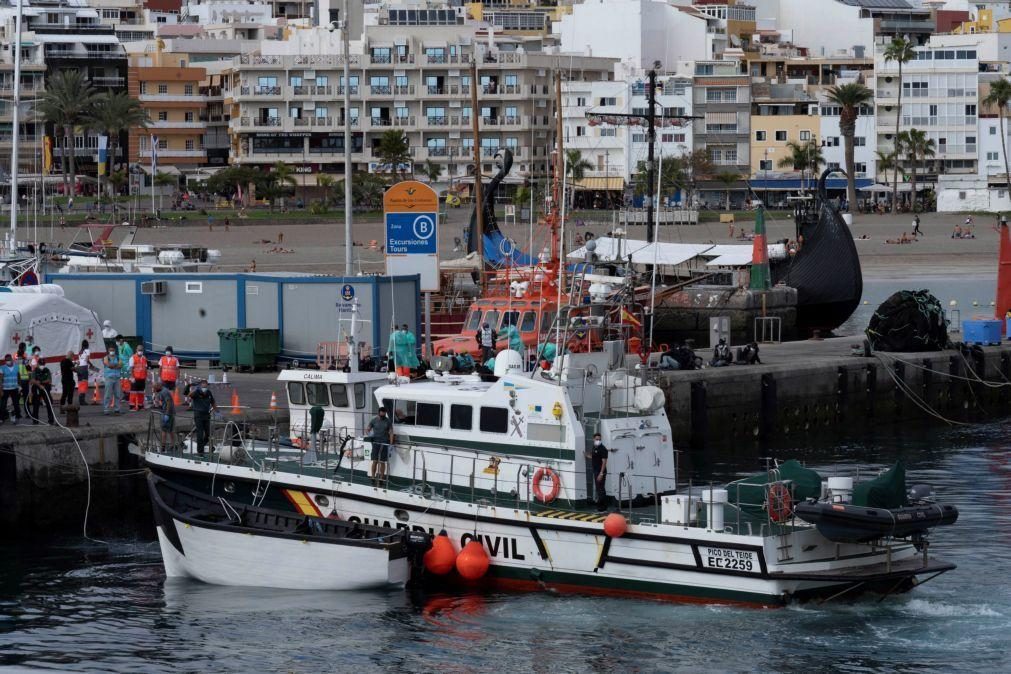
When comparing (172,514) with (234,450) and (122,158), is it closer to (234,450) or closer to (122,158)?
(234,450)

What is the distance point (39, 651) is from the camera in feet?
74.9

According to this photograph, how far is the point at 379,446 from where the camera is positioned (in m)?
26.0

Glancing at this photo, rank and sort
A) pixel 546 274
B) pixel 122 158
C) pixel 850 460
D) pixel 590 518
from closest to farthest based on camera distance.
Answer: pixel 590 518, pixel 850 460, pixel 546 274, pixel 122 158

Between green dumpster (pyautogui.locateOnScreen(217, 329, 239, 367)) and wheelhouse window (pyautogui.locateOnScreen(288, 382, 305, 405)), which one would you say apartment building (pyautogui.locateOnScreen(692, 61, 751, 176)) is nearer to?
green dumpster (pyautogui.locateOnScreen(217, 329, 239, 367))

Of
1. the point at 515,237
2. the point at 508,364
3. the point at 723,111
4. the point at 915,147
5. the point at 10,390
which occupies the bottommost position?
the point at 10,390

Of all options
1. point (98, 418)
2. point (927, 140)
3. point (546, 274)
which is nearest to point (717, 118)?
point (927, 140)

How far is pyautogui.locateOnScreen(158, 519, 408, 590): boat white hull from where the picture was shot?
25.1 m

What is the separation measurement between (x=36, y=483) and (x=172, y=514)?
392cm

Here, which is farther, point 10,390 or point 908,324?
point 908,324

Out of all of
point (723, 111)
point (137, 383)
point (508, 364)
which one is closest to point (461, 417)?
point (508, 364)

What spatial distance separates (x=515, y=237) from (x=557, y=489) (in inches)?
2210

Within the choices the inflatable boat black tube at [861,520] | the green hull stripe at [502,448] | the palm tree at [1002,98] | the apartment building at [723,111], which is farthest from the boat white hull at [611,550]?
the apartment building at [723,111]

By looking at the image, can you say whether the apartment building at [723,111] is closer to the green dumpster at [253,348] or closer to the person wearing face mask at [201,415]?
the green dumpster at [253,348]

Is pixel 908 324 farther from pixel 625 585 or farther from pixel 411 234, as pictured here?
pixel 625 585
